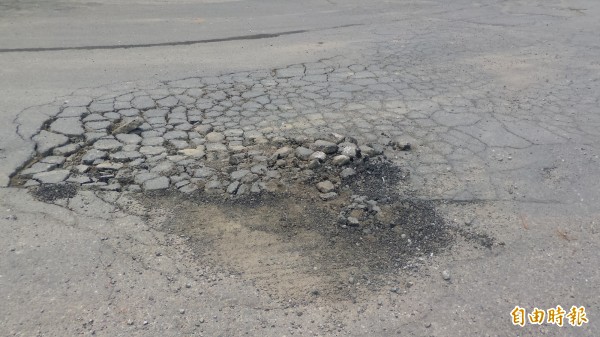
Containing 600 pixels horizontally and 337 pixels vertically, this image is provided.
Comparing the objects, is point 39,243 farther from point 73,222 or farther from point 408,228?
point 408,228

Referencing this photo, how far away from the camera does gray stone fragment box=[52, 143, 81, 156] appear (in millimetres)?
4977

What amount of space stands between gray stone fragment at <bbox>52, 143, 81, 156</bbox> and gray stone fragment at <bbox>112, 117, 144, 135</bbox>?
41 centimetres

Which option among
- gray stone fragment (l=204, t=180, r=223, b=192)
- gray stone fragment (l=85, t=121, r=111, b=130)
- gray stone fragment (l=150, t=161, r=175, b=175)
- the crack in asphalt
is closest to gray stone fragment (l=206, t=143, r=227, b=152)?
gray stone fragment (l=150, t=161, r=175, b=175)

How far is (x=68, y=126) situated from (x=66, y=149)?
0.55 meters

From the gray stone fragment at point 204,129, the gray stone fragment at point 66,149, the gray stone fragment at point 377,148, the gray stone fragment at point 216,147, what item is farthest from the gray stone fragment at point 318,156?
the gray stone fragment at point 66,149

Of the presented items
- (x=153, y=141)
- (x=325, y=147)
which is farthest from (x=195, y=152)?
(x=325, y=147)

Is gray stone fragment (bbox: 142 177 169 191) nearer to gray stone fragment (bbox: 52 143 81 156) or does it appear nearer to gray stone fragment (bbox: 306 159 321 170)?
gray stone fragment (bbox: 52 143 81 156)

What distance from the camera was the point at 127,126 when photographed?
5.43 m

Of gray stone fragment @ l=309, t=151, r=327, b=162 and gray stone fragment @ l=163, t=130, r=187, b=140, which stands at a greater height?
gray stone fragment @ l=163, t=130, r=187, b=140

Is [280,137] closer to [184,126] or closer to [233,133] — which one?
[233,133]

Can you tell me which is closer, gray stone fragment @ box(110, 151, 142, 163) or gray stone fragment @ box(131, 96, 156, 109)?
gray stone fragment @ box(110, 151, 142, 163)

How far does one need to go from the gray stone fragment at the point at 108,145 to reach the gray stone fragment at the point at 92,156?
0.07 m

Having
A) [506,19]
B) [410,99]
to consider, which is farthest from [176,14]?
[506,19]

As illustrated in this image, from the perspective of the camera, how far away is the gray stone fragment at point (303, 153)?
4.90 m
